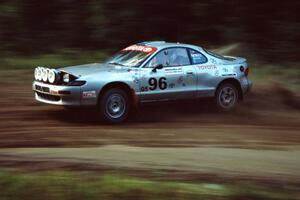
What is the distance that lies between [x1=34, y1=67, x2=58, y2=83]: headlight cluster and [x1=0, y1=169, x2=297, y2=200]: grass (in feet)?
14.2

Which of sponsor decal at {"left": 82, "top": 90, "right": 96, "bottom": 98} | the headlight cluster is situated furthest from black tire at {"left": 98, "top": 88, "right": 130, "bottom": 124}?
the headlight cluster

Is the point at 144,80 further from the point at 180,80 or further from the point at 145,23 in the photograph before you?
the point at 145,23

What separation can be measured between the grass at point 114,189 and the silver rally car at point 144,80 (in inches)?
168

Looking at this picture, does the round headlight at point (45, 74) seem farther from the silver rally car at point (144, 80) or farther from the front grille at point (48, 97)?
the front grille at point (48, 97)

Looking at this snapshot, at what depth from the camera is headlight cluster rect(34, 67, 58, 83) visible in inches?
422

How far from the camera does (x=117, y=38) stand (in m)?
19.9

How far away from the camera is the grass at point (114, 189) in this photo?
572 centimetres

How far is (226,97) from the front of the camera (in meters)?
12.5

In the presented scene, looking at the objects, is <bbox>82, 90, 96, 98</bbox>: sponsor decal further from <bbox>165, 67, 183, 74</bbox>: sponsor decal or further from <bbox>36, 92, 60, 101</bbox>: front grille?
<bbox>165, 67, 183, 74</bbox>: sponsor decal

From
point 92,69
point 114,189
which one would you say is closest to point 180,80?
point 92,69

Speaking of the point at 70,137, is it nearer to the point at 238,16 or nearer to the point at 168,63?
the point at 168,63

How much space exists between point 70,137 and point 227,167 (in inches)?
123

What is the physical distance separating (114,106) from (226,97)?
9.11ft

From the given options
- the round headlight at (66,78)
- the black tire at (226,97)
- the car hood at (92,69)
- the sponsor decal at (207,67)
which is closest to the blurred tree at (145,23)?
the black tire at (226,97)
